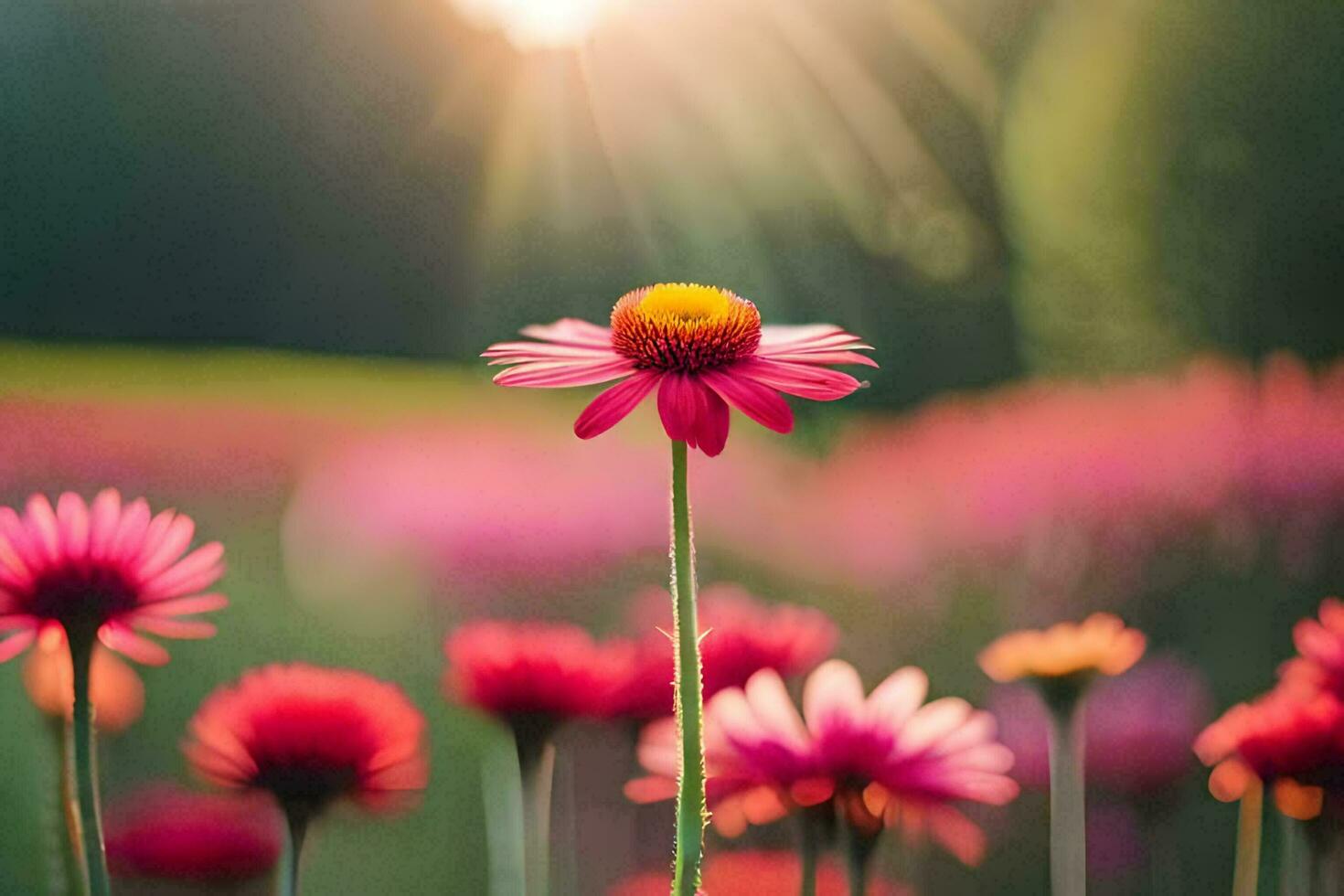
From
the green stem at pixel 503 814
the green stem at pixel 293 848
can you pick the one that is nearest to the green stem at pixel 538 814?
the green stem at pixel 503 814

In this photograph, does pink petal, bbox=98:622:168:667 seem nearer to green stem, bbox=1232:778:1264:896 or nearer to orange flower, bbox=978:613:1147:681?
orange flower, bbox=978:613:1147:681

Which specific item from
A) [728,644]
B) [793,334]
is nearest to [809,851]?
[728,644]

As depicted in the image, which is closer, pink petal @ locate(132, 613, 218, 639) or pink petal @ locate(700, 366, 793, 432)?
pink petal @ locate(700, 366, 793, 432)

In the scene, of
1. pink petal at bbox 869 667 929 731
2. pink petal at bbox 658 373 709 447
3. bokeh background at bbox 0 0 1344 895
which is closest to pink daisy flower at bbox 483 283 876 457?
pink petal at bbox 658 373 709 447

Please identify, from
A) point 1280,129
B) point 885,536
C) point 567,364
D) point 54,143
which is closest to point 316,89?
point 54,143

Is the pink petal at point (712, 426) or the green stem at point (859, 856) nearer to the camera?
the pink petal at point (712, 426)

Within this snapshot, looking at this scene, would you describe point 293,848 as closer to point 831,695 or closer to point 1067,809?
point 831,695

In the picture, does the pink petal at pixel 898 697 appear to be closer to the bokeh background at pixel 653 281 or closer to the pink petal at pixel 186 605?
the bokeh background at pixel 653 281
